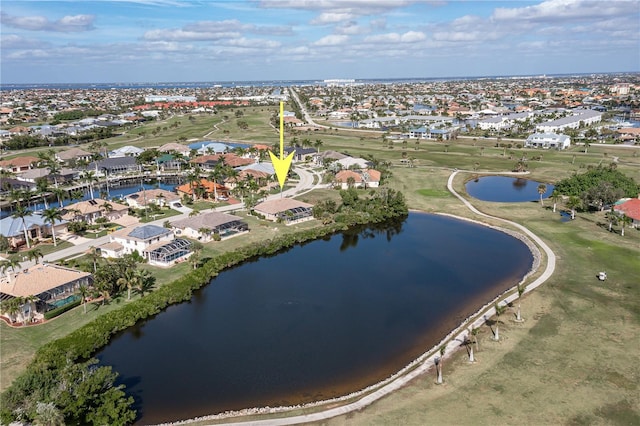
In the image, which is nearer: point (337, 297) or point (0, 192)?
point (337, 297)

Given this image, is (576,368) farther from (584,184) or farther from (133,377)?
(584,184)

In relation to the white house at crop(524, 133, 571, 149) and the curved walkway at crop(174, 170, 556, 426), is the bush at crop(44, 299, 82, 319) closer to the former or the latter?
the curved walkway at crop(174, 170, 556, 426)

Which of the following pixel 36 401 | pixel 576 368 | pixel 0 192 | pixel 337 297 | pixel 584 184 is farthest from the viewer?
pixel 0 192

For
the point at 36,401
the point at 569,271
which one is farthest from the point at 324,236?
the point at 36,401

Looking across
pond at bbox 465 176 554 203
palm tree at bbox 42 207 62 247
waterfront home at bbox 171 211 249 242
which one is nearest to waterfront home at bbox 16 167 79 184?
palm tree at bbox 42 207 62 247

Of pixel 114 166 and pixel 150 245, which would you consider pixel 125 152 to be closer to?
pixel 114 166

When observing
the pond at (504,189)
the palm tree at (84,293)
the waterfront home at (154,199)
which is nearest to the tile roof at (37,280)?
the palm tree at (84,293)
